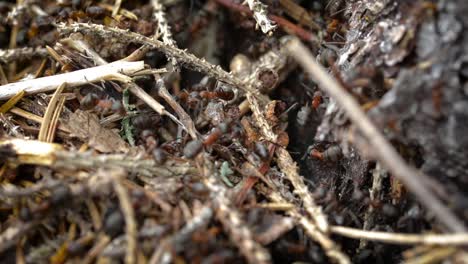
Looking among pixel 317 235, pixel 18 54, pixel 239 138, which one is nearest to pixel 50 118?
pixel 18 54

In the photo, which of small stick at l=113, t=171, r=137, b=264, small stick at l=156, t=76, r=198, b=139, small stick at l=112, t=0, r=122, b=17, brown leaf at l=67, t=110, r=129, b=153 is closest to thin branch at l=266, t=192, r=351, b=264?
small stick at l=156, t=76, r=198, b=139

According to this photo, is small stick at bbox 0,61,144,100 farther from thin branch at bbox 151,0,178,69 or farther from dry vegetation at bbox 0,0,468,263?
thin branch at bbox 151,0,178,69

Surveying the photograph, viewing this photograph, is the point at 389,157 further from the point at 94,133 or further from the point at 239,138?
the point at 94,133

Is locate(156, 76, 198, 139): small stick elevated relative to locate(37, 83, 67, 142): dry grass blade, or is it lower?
lower

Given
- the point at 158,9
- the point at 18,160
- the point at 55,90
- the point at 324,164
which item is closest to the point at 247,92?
the point at 324,164

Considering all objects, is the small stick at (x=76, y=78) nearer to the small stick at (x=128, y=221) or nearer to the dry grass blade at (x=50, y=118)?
the dry grass blade at (x=50, y=118)

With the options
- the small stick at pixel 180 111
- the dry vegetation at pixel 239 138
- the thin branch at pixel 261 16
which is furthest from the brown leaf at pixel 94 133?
the thin branch at pixel 261 16

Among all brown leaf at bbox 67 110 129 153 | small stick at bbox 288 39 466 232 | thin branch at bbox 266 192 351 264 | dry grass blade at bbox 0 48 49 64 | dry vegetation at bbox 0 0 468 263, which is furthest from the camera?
dry grass blade at bbox 0 48 49 64
